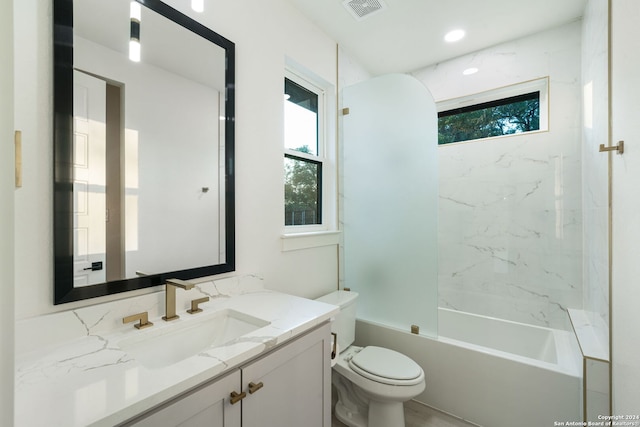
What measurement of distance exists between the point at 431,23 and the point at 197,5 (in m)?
1.58

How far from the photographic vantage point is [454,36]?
217cm

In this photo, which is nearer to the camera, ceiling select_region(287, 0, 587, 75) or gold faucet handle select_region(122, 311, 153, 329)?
gold faucet handle select_region(122, 311, 153, 329)

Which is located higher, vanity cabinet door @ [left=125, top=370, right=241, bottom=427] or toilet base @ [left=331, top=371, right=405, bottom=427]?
vanity cabinet door @ [left=125, top=370, right=241, bottom=427]

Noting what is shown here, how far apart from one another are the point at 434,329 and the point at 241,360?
147 cm

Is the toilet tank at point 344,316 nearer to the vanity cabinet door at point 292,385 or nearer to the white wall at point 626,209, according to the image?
the vanity cabinet door at point 292,385

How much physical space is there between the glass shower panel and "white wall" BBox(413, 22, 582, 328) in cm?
88

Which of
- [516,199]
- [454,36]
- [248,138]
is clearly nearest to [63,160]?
[248,138]

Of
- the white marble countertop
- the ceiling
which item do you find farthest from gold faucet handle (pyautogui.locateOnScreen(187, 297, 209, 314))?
the ceiling

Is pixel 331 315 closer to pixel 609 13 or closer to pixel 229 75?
pixel 229 75

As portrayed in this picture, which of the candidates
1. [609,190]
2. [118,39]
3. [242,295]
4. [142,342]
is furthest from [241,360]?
[609,190]

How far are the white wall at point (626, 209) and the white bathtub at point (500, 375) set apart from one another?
312mm

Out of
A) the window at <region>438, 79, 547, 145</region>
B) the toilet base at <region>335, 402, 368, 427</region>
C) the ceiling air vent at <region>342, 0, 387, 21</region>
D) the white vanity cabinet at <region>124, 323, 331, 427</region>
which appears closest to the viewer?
the white vanity cabinet at <region>124, 323, 331, 427</region>

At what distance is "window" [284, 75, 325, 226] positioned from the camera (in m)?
1.95

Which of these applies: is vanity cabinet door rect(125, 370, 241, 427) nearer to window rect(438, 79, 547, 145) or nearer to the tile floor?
the tile floor
